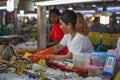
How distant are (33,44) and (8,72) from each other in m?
2.12

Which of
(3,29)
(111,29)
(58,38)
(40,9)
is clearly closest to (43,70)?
(40,9)

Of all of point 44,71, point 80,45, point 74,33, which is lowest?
point 44,71

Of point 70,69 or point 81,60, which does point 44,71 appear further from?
point 81,60

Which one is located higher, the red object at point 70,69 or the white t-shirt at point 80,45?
the white t-shirt at point 80,45

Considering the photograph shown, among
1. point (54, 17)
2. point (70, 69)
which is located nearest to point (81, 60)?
point (70, 69)

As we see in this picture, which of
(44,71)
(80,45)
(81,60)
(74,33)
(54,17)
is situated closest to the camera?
(44,71)

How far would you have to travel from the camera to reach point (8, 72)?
2.53 metres

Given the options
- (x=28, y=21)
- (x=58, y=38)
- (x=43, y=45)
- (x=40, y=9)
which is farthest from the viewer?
(x=28, y=21)

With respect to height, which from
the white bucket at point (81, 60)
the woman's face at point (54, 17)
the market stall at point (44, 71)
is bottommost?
the market stall at point (44, 71)

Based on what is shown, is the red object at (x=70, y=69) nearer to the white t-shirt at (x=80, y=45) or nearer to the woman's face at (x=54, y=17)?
the white t-shirt at (x=80, y=45)

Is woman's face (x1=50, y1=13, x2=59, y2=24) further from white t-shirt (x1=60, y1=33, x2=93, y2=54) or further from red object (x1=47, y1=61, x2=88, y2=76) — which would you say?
red object (x1=47, y1=61, x2=88, y2=76)

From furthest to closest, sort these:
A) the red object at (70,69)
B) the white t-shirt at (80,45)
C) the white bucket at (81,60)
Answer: the white t-shirt at (80,45) < the white bucket at (81,60) < the red object at (70,69)

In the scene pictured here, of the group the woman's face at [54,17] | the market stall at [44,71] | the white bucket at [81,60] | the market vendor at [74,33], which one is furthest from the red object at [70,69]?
the woman's face at [54,17]

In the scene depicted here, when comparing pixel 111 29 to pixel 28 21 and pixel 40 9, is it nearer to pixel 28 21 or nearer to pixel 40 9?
pixel 28 21
